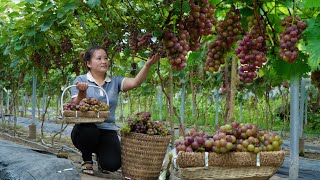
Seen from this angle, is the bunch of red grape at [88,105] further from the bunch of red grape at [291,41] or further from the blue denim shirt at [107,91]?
the bunch of red grape at [291,41]

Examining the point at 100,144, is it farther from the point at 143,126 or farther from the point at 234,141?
the point at 234,141

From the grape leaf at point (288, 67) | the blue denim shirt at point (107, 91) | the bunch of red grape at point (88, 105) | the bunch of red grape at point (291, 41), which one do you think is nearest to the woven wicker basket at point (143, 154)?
the blue denim shirt at point (107, 91)

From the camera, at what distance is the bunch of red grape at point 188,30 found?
8.35 ft

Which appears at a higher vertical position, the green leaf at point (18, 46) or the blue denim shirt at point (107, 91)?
the green leaf at point (18, 46)

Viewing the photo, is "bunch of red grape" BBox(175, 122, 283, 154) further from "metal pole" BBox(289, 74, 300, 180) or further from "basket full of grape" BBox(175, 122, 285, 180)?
"metal pole" BBox(289, 74, 300, 180)

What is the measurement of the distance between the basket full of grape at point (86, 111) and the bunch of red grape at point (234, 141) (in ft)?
4.71

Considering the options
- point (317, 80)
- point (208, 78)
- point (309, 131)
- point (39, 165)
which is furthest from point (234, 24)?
point (309, 131)

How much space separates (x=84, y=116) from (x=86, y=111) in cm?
6

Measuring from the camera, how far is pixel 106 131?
4.05 meters

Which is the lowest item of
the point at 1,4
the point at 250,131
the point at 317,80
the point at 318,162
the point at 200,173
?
the point at 318,162

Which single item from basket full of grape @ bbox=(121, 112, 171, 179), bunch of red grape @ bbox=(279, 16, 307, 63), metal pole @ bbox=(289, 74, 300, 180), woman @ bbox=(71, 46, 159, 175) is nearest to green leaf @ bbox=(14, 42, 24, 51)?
woman @ bbox=(71, 46, 159, 175)

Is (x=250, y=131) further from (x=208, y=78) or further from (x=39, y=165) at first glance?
(x=208, y=78)

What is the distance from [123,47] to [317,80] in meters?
2.18

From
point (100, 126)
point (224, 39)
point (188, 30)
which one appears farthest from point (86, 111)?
point (224, 39)
